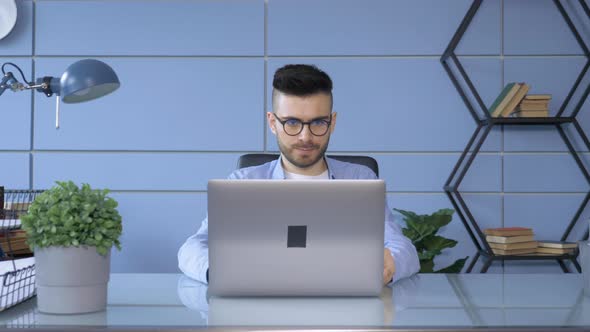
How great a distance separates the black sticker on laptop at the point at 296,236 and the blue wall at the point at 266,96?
2.43 m

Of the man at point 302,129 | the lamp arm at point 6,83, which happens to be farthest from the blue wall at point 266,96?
the lamp arm at point 6,83

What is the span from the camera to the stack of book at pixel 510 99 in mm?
3465

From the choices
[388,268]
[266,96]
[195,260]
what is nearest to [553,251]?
[266,96]

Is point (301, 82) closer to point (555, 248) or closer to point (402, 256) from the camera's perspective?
point (402, 256)

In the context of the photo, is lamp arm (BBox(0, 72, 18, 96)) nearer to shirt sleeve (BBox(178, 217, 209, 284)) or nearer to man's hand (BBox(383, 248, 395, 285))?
shirt sleeve (BBox(178, 217, 209, 284))

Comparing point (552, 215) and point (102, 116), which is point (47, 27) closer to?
point (102, 116)

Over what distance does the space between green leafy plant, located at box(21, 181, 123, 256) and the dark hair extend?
107cm

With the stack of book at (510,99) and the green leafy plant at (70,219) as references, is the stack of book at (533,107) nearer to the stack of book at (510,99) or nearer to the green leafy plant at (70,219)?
the stack of book at (510,99)

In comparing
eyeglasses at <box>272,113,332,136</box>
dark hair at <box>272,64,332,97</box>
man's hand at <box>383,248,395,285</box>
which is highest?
dark hair at <box>272,64,332,97</box>

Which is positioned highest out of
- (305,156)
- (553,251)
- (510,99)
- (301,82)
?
(510,99)

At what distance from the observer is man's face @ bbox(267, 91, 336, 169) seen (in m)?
2.10

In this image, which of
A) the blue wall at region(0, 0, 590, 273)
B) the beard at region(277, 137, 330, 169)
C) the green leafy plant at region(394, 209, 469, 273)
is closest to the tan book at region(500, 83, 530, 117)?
the blue wall at region(0, 0, 590, 273)

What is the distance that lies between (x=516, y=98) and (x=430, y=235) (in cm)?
88

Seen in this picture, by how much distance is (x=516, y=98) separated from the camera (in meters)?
3.48
